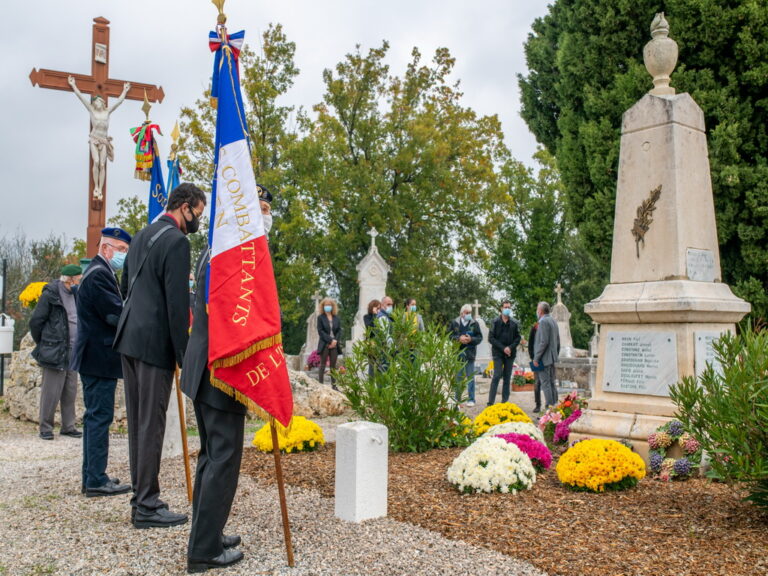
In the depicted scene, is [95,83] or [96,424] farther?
[95,83]

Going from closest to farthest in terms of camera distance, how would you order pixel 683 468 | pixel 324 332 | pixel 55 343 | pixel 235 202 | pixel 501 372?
pixel 235 202
pixel 683 468
pixel 55 343
pixel 501 372
pixel 324 332

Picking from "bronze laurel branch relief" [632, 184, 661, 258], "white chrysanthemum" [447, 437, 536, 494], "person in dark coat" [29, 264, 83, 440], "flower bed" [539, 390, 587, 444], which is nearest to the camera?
"white chrysanthemum" [447, 437, 536, 494]

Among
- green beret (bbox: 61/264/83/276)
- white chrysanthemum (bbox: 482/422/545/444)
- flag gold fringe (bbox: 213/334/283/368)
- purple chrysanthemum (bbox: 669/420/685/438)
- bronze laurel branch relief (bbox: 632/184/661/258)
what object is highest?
bronze laurel branch relief (bbox: 632/184/661/258)

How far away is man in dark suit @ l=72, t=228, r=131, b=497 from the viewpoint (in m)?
4.91

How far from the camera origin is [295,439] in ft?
20.6

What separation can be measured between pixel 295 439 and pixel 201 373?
3108 mm

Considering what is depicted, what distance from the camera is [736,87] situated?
387 inches

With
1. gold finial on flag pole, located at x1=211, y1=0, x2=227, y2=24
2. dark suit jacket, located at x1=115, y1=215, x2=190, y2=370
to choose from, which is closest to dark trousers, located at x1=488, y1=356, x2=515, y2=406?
dark suit jacket, located at x1=115, y1=215, x2=190, y2=370

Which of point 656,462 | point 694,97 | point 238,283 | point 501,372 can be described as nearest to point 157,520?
point 238,283

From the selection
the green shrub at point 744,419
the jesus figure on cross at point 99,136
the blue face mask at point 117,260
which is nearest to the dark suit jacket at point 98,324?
the blue face mask at point 117,260

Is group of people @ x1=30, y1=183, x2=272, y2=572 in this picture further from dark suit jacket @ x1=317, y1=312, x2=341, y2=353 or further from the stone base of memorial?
dark suit jacket @ x1=317, y1=312, x2=341, y2=353

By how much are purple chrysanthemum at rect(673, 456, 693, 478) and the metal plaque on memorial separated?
827mm

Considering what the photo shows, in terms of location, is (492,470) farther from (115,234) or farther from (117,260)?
(115,234)

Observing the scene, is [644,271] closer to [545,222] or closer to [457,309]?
[457,309]
